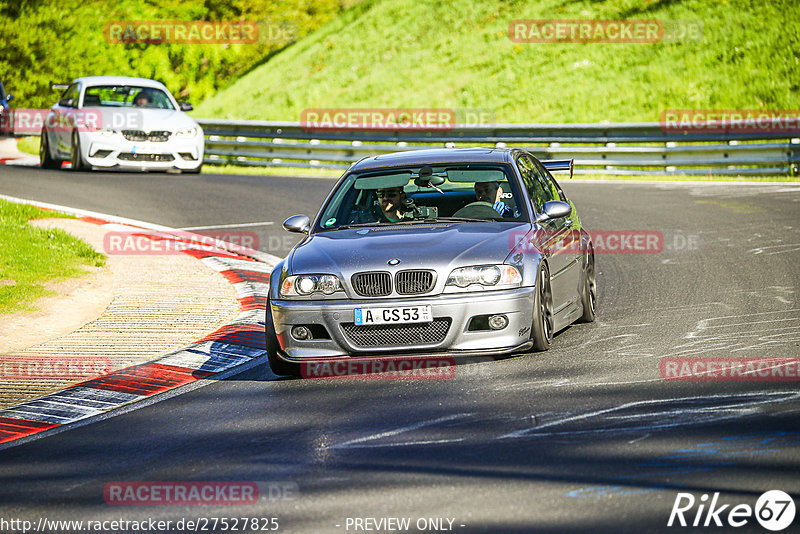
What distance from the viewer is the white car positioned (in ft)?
72.4

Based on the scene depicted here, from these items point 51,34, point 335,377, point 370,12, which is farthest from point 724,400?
point 51,34

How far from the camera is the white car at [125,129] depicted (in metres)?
22.1

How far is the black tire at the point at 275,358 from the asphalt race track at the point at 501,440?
0.11 metres

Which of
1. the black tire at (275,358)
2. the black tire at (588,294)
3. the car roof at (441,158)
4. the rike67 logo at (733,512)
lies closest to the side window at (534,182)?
the car roof at (441,158)

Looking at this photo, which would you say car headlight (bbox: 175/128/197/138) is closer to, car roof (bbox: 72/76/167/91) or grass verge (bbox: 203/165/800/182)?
car roof (bbox: 72/76/167/91)

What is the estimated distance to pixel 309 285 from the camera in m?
8.18

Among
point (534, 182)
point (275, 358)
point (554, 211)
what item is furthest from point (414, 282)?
point (534, 182)

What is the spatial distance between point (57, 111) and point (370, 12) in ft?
88.6

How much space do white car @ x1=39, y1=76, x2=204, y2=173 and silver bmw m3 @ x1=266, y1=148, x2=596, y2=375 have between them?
13.4m

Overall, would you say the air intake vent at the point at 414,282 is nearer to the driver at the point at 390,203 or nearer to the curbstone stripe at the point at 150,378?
the driver at the point at 390,203

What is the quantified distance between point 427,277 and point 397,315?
0.34 metres

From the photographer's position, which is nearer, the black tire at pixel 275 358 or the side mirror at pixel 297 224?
the black tire at pixel 275 358

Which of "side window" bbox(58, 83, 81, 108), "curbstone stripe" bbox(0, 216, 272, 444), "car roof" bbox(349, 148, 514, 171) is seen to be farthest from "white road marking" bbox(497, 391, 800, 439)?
"side window" bbox(58, 83, 81, 108)

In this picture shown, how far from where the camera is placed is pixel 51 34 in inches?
1988
